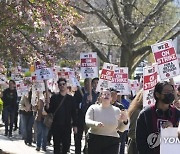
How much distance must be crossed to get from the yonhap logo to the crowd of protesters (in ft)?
0.11

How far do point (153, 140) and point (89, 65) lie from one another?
916cm

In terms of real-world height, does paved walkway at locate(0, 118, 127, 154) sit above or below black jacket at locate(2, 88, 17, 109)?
below

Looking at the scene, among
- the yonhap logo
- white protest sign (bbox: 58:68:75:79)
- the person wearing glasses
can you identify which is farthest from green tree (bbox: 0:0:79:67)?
white protest sign (bbox: 58:68:75:79)

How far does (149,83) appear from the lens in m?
9.59

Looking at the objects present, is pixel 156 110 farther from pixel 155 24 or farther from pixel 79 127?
pixel 155 24

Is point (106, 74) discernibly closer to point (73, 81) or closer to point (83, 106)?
point (83, 106)

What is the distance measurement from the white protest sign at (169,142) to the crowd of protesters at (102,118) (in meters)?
0.10

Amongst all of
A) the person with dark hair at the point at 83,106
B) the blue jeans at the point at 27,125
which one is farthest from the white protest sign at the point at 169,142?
the blue jeans at the point at 27,125

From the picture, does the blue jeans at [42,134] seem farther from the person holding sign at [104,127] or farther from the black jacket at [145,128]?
the black jacket at [145,128]

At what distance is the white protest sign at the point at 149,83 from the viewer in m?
8.75

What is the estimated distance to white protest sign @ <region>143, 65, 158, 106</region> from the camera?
875 centimetres

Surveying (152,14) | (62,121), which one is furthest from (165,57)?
(152,14)

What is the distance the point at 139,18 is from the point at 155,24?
3.22m

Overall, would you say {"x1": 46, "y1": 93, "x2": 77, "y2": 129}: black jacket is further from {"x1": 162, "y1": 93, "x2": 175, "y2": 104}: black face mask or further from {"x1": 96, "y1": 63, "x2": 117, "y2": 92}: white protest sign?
{"x1": 162, "y1": 93, "x2": 175, "y2": 104}: black face mask
